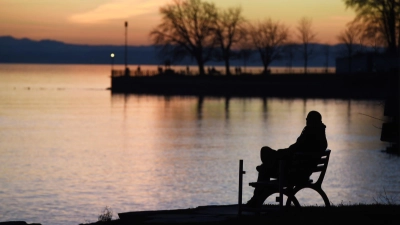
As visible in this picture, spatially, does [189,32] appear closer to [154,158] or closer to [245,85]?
[245,85]

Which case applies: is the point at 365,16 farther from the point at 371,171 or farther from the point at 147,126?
the point at 371,171

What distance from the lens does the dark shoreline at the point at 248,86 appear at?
11450 cm

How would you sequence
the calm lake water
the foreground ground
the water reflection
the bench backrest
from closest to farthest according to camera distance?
the foreground ground
the bench backrest
the calm lake water
the water reflection

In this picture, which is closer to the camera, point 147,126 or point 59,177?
point 59,177

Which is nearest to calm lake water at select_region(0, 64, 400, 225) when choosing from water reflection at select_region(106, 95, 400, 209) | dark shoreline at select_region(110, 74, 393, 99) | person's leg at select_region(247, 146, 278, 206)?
water reflection at select_region(106, 95, 400, 209)

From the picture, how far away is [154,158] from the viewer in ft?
142

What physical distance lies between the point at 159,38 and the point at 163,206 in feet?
331

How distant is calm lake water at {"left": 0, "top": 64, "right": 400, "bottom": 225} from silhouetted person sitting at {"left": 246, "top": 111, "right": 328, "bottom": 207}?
355 centimetres

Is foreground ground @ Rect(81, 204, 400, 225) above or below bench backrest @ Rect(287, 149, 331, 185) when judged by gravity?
below

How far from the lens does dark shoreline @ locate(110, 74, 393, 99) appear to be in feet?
376

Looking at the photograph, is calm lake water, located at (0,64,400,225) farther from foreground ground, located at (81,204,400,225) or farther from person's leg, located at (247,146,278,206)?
person's leg, located at (247,146,278,206)

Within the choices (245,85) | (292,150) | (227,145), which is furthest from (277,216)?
(245,85)

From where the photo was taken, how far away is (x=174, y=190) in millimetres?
30516

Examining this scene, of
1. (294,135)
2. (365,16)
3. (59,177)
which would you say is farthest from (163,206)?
(365,16)
